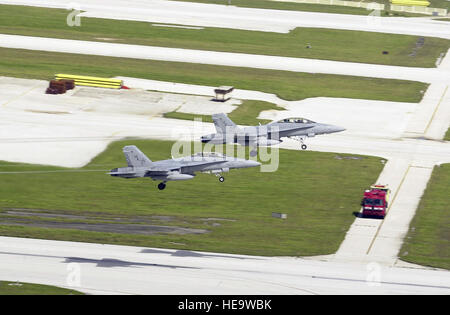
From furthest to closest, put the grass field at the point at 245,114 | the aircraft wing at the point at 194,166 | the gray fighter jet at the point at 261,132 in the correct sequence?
the grass field at the point at 245,114, the gray fighter jet at the point at 261,132, the aircraft wing at the point at 194,166

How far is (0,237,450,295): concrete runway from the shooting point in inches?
3521

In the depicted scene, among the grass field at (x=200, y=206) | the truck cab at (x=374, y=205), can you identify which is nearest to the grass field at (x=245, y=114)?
the grass field at (x=200, y=206)

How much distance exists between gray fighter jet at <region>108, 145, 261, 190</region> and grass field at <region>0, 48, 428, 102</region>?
184ft

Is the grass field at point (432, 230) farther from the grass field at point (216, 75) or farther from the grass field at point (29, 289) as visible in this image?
the grass field at point (216, 75)

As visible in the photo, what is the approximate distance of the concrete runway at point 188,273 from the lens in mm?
89438

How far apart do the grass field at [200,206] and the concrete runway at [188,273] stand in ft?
9.40

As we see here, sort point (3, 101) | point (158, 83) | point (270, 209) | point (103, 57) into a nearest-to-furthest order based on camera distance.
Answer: point (270, 209) < point (3, 101) < point (158, 83) < point (103, 57)

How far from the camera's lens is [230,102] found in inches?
6245

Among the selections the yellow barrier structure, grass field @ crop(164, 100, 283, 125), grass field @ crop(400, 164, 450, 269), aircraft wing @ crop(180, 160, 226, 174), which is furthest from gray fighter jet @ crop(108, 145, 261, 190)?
the yellow barrier structure

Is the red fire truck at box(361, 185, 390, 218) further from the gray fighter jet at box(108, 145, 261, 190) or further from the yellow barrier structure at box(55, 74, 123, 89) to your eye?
the yellow barrier structure at box(55, 74, 123, 89)

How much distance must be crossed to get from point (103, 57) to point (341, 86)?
46027mm

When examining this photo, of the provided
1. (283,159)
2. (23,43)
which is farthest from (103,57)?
(283,159)

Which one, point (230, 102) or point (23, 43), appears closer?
point (230, 102)
